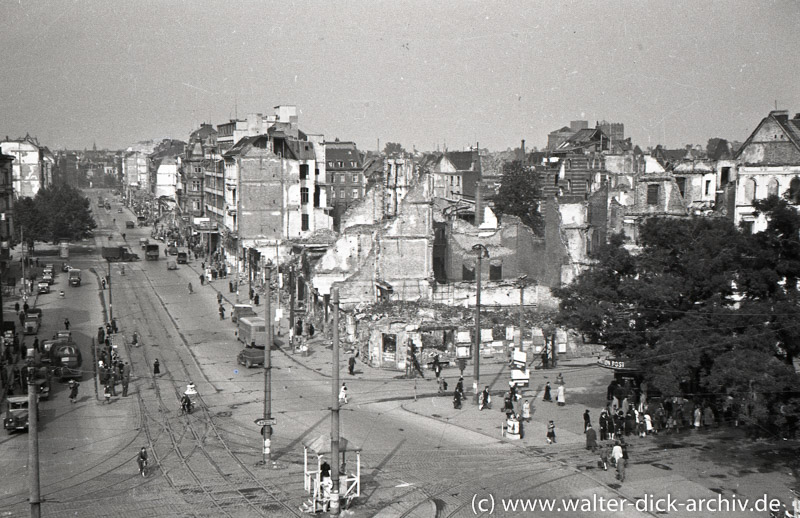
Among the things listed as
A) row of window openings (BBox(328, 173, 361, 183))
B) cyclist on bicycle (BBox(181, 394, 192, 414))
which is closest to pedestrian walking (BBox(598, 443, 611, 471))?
cyclist on bicycle (BBox(181, 394, 192, 414))

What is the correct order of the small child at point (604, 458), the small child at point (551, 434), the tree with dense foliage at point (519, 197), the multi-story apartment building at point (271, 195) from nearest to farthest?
the small child at point (604, 458)
the small child at point (551, 434)
the multi-story apartment building at point (271, 195)
the tree with dense foliage at point (519, 197)

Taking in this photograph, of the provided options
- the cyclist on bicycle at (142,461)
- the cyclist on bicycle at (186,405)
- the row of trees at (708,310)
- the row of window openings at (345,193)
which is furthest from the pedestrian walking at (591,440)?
the row of window openings at (345,193)

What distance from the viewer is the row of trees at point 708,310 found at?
97.8ft

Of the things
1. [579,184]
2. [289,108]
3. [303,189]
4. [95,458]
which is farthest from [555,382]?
[289,108]

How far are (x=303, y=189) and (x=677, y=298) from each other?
6247 cm

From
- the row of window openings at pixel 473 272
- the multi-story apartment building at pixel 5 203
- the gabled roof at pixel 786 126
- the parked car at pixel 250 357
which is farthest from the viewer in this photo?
the multi-story apartment building at pixel 5 203

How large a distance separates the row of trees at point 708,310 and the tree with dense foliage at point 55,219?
8887cm

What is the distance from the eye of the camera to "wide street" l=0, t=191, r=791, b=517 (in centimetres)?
2809

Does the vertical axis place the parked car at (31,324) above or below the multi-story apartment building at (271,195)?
below

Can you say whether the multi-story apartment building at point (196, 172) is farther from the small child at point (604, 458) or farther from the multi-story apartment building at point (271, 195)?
the small child at point (604, 458)

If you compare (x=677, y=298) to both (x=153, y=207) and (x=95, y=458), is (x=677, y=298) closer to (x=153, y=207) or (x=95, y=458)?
(x=95, y=458)

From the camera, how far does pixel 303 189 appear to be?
93.8m

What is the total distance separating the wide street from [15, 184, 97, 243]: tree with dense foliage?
2494 inches

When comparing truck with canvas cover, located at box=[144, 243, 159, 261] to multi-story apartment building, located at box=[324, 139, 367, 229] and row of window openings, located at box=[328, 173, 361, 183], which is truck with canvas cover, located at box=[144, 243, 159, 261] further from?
row of window openings, located at box=[328, 173, 361, 183]
